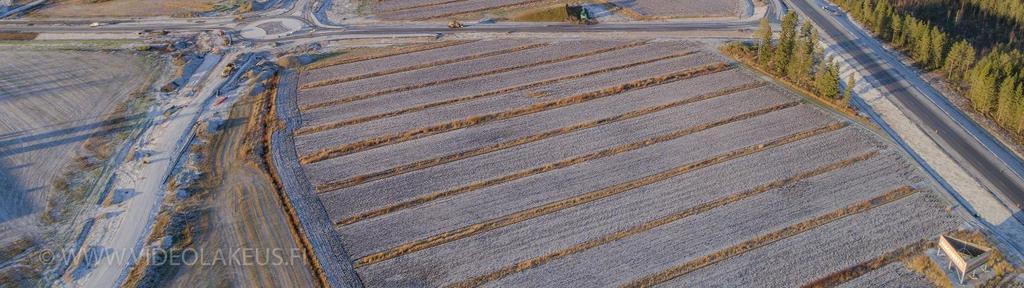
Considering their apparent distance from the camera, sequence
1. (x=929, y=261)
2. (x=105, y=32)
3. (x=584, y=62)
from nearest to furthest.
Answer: (x=929, y=261) → (x=584, y=62) → (x=105, y=32)

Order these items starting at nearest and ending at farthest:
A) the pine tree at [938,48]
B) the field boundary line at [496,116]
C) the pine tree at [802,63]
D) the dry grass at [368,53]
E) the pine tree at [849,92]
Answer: the field boundary line at [496,116] < the pine tree at [849,92] < the pine tree at [802,63] < the pine tree at [938,48] < the dry grass at [368,53]

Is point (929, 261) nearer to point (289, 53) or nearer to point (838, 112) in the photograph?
point (838, 112)

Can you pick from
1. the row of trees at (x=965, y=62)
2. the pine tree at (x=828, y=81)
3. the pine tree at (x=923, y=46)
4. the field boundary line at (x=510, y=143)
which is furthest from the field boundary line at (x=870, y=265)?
the pine tree at (x=923, y=46)

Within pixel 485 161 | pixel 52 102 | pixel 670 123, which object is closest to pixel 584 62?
pixel 670 123

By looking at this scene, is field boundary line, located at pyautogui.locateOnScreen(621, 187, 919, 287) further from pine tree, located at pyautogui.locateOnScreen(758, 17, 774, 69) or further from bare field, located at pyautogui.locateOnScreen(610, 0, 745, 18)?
bare field, located at pyautogui.locateOnScreen(610, 0, 745, 18)

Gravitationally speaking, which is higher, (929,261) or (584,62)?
(584,62)

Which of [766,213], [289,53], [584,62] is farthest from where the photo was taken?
[289,53]

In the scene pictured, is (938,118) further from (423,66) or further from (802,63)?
(423,66)

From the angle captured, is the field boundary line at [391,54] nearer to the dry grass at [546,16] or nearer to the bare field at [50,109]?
the dry grass at [546,16]
